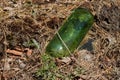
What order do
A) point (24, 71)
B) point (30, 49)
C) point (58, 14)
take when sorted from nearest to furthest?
1. point (24, 71)
2. point (30, 49)
3. point (58, 14)

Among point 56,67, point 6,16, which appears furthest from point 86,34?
point 6,16

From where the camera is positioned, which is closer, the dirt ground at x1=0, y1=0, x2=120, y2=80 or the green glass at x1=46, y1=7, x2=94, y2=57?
the dirt ground at x1=0, y1=0, x2=120, y2=80

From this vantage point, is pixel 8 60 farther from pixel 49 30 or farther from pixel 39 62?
pixel 49 30

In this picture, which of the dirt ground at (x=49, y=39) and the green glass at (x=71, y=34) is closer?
the dirt ground at (x=49, y=39)

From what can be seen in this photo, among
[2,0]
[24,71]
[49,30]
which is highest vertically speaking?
[2,0]
